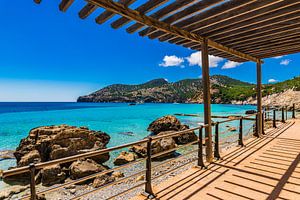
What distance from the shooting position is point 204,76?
4.10 metres

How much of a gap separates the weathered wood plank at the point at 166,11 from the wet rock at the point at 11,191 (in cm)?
622

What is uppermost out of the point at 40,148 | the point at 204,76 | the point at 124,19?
the point at 124,19

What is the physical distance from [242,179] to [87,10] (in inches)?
140

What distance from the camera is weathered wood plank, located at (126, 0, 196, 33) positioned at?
2.45m

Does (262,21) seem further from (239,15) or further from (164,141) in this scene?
(164,141)

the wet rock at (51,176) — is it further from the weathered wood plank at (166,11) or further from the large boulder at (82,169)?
the weathered wood plank at (166,11)

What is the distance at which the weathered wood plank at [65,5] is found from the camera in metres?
2.02

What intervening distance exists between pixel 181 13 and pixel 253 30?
1.66 metres

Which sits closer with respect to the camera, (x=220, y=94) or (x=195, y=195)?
(x=195, y=195)

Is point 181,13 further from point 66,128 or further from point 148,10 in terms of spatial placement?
point 66,128

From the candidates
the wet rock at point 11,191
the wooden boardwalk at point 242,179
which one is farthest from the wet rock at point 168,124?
the wet rock at point 11,191

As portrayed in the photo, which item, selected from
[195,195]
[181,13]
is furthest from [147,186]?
[181,13]

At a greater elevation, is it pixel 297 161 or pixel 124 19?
pixel 124 19

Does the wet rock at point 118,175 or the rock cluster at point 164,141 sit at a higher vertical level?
the rock cluster at point 164,141
